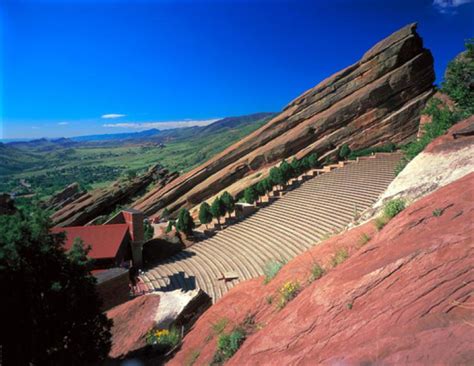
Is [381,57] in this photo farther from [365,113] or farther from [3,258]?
[3,258]

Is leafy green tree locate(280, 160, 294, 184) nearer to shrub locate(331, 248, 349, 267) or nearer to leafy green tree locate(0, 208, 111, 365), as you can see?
leafy green tree locate(0, 208, 111, 365)

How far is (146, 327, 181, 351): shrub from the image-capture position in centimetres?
973

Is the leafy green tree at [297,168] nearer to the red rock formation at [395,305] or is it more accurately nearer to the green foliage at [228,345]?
the red rock formation at [395,305]

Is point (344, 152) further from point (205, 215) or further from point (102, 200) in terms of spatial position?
point (102, 200)

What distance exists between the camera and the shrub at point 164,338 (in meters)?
9.73

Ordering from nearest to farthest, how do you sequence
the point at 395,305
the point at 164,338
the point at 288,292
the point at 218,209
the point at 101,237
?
the point at 395,305 < the point at 288,292 < the point at 164,338 < the point at 101,237 < the point at 218,209

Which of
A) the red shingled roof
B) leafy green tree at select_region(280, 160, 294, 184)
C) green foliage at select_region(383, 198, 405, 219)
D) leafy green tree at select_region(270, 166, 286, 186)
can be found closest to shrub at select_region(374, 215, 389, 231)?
green foliage at select_region(383, 198, 405, 219)

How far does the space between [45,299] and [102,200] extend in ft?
148

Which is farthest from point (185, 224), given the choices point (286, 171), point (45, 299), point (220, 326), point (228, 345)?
point (228, 345)

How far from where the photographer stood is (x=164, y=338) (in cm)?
1021

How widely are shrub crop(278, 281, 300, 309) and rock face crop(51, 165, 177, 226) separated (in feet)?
151

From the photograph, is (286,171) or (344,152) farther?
(344,152)

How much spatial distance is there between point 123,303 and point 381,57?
36.7 m

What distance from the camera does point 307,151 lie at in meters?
33.4
